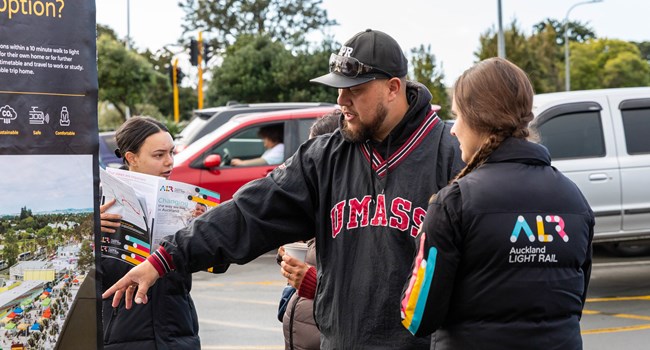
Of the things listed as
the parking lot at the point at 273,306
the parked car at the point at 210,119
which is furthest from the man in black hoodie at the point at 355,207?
the parked car at the point at 210,119

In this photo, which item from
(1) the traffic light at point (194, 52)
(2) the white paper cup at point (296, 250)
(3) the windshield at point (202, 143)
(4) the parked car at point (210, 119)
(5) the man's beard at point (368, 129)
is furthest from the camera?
(1) the traffic light at point (194, 52)

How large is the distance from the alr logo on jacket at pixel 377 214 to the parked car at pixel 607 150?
6.84m

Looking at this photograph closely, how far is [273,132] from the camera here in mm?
12125

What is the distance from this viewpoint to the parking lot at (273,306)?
760 cm

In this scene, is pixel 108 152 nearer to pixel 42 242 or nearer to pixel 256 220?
pixel 256 220

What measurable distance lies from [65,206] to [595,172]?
7.68m

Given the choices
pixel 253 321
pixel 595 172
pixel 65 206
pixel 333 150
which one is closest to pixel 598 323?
pixel 595 172

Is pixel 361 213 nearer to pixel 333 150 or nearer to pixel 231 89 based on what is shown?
pixel 333 150

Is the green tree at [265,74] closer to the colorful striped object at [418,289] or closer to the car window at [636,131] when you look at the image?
the car window at [636,131]

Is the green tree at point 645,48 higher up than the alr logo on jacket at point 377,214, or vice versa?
the green tree at point 645,48

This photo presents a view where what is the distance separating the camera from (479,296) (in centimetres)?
261

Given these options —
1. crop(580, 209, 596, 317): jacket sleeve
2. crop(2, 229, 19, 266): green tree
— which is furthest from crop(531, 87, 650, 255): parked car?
crop(2, 229, 19, 266): green tree

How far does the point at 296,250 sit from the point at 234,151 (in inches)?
333

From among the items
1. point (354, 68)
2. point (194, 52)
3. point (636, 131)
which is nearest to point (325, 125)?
point (354, 68)
